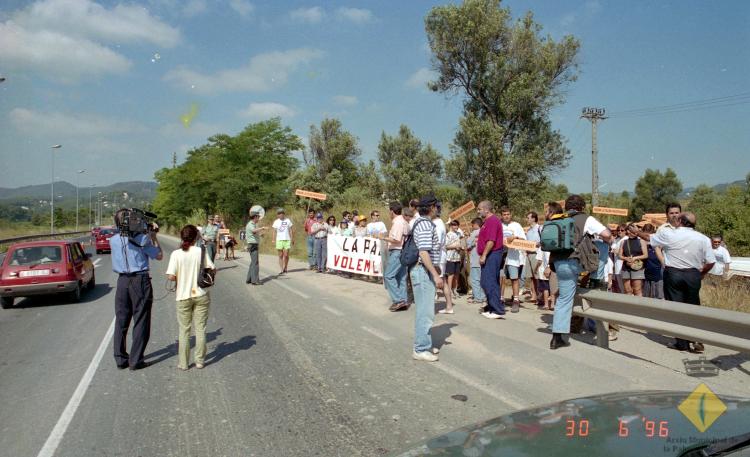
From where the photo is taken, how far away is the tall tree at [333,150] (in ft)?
165

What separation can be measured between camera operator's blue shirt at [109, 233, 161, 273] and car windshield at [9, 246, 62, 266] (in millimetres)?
7149

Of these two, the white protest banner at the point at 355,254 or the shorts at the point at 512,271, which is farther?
the white protest banner at the point at 355,254

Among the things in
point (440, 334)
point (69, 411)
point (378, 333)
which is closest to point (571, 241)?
point (440, 334)

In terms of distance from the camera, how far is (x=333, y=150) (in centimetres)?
5022

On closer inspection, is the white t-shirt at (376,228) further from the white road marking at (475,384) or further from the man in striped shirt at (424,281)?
the white road marking at (475,384)

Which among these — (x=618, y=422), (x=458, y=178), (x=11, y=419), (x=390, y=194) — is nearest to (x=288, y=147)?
(x=390, y=194)

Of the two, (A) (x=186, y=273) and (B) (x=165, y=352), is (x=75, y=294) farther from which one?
(A) (x=186, y=273)

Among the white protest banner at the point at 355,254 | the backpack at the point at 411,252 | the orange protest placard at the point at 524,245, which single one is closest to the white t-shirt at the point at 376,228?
the white protest banner at the point at 355,254

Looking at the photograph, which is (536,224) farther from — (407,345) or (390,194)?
(390,194)

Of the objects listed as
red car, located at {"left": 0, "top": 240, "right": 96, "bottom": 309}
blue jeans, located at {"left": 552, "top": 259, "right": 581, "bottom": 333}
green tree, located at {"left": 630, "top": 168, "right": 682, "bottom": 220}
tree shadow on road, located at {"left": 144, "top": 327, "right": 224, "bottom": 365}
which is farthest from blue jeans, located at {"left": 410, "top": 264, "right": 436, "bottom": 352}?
green tree, located at {"left": 630, "top": 168, "right": 682, "bottom": 220}

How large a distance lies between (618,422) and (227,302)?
1012 centimetres

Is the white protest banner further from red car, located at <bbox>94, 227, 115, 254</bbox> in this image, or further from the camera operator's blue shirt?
red car, located at <bbox>94, 227, 115, 254</bbox>

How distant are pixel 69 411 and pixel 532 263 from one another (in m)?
8.76

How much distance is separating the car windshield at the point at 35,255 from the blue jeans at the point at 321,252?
24.8ft
